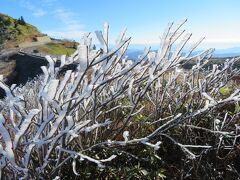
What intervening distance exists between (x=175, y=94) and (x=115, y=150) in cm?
109

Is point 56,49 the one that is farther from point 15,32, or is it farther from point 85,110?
point 85,110

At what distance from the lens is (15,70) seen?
59781mm

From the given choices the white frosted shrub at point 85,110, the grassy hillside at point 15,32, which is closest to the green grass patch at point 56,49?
the grassy hillside at point 15,32

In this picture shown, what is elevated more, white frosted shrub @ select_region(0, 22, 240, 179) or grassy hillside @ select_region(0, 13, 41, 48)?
white frosted shrub @ select_region(0, 22, 240, 179)

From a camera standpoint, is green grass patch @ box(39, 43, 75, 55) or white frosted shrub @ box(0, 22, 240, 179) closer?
white frosted shrub @ box(0, 22, 240, 179)

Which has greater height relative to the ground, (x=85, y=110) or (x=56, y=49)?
(x=85, y=110)

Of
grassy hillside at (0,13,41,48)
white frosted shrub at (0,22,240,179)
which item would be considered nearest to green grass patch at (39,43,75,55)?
grassy hillside at (0,13,41,48)

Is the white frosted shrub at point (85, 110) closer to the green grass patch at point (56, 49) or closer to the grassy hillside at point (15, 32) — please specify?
the green grass patch at point (56, 49)

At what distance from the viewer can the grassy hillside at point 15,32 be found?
80938mm

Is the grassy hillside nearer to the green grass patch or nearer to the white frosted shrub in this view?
the green grass patch

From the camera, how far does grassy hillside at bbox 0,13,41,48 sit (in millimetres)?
80938

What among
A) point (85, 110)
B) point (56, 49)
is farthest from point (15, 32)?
point (85, 110)

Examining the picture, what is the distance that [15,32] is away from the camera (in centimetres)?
8950

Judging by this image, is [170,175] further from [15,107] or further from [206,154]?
[15,107]
